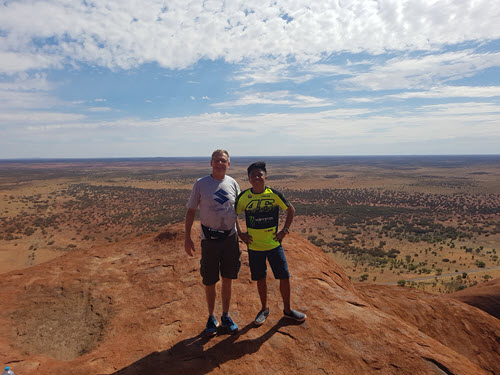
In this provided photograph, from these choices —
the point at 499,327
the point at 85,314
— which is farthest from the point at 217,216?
Result: the point at 499,327

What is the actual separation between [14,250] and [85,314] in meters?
21.6

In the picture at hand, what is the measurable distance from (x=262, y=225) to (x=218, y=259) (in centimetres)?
80

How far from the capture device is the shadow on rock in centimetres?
338

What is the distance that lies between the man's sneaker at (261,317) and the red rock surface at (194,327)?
3.3 inches

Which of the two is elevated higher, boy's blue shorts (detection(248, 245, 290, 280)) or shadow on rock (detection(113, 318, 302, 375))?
boy's blue shorts (detection(248, 245, 290, 280))

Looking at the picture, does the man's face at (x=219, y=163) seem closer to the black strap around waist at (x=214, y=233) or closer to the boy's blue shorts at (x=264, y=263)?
the black strap around waist at (x=214, y=233)

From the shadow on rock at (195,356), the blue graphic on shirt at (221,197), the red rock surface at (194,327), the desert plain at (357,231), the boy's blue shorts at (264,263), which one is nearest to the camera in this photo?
the shadow on rock at (195,356)

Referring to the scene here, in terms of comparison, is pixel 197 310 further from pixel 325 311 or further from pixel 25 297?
pixel 25 297

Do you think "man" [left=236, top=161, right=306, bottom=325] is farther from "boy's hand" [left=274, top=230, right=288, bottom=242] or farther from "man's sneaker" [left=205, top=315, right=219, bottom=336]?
"man's sneaker" [left=205, top=315, right=219, bottom=336]

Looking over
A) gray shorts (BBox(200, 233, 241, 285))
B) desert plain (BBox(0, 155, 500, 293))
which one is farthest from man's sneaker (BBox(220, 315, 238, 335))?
desert plain (BBox(0, 155, 500, 293))

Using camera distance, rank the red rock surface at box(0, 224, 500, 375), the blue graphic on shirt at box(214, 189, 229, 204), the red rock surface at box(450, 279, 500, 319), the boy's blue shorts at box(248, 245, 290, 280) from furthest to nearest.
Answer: the red rock surface at box(450, 279, 500, 319) < the boy's blue shorts at box(248, 245, 290, 280) < the blue graphic on shirt at box(214, 189, 229, 204) < the red rock surface at box(0, 224, 500, 375)

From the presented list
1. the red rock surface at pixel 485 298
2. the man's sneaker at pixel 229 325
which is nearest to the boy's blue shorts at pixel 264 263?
the man's sneaker at pixel 229 325

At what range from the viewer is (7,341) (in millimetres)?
4301

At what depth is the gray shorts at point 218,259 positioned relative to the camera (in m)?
4.03
